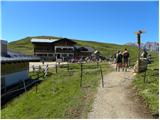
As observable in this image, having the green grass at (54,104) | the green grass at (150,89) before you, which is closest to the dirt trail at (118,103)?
the green grass at (150,89)

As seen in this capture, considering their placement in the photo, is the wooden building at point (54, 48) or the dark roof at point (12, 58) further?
the wooden building at point (54, 48)

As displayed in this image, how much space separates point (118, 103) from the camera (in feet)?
61.3

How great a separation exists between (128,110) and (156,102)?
1.72 meters

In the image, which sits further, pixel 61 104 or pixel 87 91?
pixel 87 91

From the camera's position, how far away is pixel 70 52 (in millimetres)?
101562

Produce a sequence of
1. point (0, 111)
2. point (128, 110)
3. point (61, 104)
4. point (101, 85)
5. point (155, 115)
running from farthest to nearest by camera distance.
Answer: point (101, 85) < point (0, 111) < point (61, 104) < point (128, 110) < point (155, 115)

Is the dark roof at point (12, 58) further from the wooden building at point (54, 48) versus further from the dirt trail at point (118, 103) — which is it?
the wooden building at point (54, 48)

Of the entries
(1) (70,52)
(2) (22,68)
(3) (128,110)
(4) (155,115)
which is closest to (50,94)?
(3) (128,110)

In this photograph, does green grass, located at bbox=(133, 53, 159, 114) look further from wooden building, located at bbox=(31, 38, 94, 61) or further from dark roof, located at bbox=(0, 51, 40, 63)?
wooden building, located at bbox=(31, 38, 94, 61)

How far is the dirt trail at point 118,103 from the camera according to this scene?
1655cm

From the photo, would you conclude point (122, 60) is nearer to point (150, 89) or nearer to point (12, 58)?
point (12, 58)

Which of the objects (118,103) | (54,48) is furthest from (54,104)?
(54,48)

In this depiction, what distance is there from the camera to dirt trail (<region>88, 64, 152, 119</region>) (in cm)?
1655

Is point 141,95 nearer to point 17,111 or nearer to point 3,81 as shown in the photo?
point 17,111
